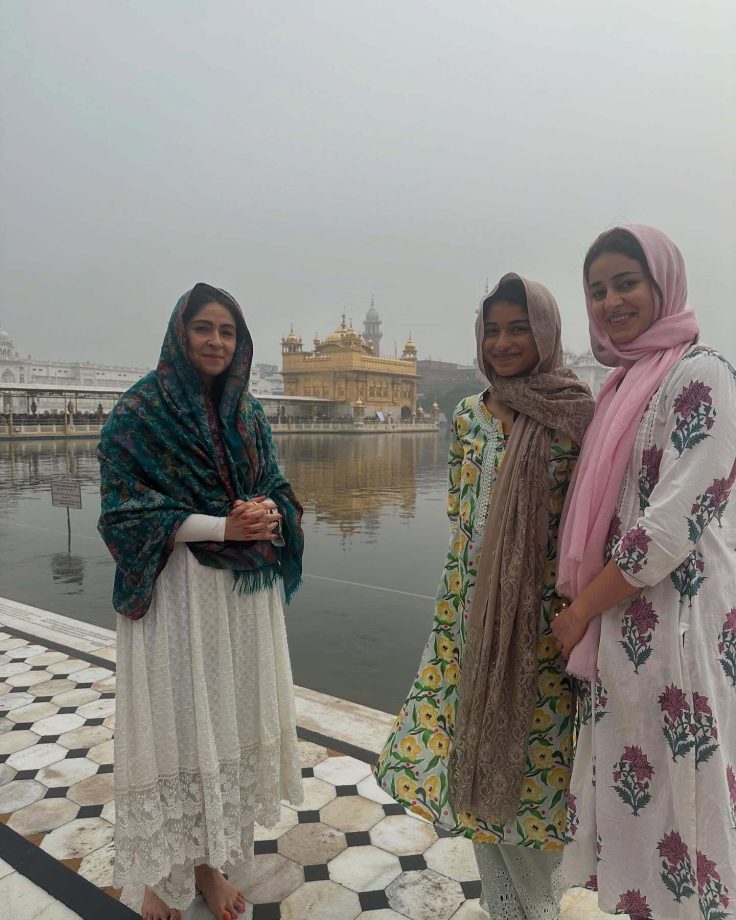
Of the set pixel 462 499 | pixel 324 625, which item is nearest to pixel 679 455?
pixel 462 499

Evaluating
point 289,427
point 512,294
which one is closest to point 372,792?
point 512,294

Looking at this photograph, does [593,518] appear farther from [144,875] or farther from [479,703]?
[144,875]

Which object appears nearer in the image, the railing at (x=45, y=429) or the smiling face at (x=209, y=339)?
the smiling face at (x=209, y=339)

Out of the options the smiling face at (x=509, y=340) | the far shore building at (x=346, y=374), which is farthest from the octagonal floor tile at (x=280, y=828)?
the far shore building at (x=346, y=374)

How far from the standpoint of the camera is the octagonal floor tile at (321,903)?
1322 mm

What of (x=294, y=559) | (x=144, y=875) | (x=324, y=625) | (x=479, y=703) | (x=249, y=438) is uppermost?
(x=249, y=438)

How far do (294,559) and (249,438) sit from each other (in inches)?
11.7

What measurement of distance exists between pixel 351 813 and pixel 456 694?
728 mm

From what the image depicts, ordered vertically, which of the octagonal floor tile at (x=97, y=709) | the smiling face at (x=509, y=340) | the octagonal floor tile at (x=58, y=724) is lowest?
the octagonal floor tile at (x=97, y=709)

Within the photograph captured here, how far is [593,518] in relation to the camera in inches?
38.2

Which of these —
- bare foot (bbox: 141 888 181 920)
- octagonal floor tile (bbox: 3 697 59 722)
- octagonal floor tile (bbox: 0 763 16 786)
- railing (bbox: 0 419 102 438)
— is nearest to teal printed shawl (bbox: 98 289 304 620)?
bare foot (bbox: 141 888 181 920)

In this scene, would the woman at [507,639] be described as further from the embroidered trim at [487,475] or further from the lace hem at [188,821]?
the lace hem at [188,821]

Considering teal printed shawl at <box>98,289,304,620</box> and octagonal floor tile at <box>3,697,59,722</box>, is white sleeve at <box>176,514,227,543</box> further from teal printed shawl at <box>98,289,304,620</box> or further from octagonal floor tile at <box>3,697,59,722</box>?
octagonal floor tile at <box>3,697,59,722</box>

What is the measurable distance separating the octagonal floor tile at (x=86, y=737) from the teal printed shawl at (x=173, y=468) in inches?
44.7
